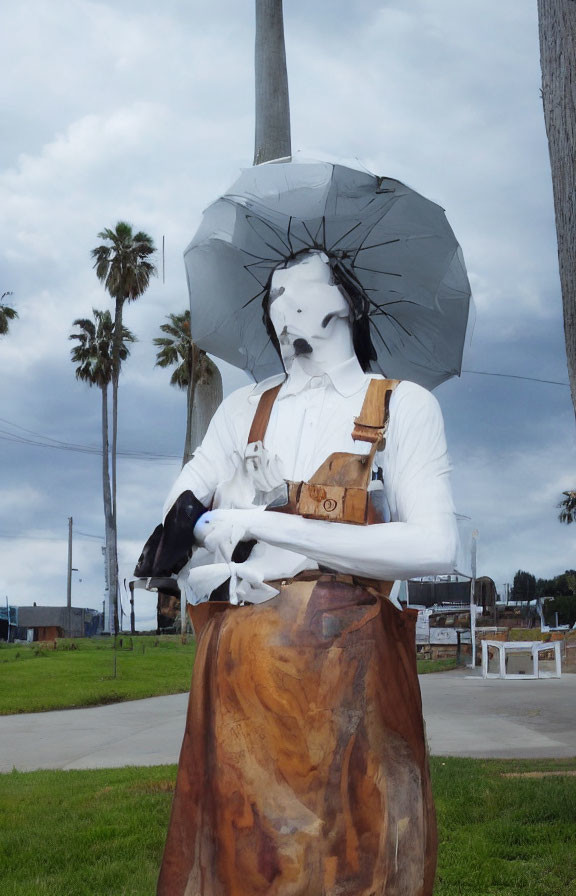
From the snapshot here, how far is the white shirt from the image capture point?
2.03m

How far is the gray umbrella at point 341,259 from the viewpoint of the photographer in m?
2.37

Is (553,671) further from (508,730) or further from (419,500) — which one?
(419,500)

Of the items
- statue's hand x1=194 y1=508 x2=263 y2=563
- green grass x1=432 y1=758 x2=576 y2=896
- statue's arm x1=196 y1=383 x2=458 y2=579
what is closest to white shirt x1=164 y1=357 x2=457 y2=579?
statue's arm x1=196 y1=383 x2=458 y2=579

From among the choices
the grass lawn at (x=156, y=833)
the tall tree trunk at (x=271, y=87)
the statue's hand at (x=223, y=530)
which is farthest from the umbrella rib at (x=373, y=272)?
the grass lawn at (x=156, y=833)

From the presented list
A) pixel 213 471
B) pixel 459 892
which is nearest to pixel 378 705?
pixel 213 471

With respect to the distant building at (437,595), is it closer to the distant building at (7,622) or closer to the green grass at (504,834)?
the distant building at (7,622)

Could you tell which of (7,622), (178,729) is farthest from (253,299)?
(7,622)

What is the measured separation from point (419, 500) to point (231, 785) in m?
0.76

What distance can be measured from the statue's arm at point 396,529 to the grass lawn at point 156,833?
10.1 ft

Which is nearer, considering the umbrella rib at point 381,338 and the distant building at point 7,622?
the umbrella rib at point 381,338

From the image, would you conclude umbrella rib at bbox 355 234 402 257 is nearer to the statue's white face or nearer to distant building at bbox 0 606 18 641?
the statue's white face

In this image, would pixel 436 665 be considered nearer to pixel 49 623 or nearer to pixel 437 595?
pixel 437 595

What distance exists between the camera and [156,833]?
5.40m

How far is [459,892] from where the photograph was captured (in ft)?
14.8
